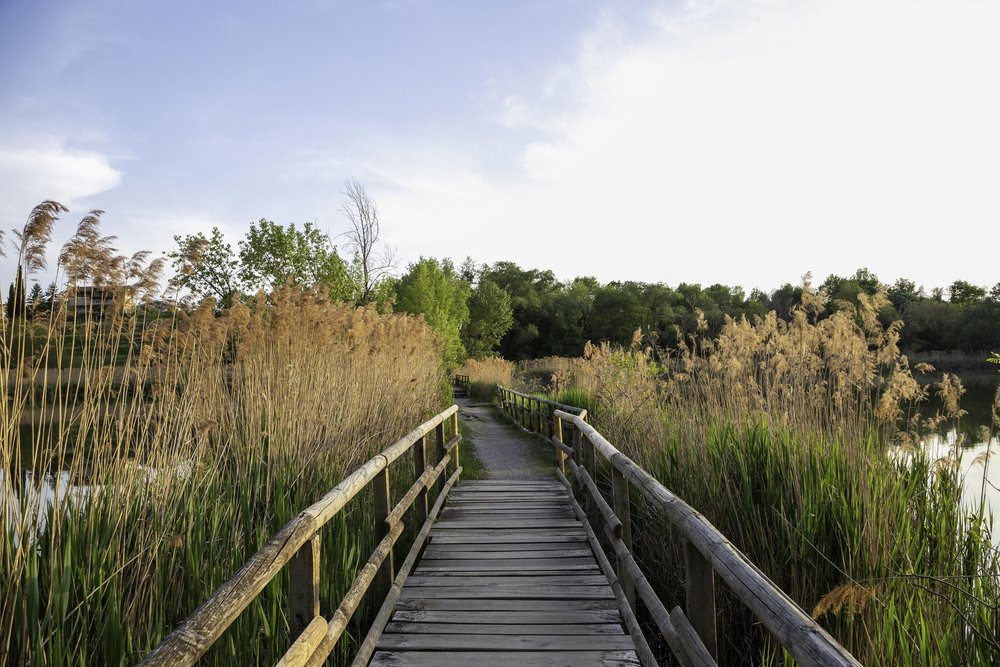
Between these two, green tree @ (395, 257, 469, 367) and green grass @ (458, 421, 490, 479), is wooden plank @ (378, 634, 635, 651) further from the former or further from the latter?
green tree @ (395, 257, 469, 367)

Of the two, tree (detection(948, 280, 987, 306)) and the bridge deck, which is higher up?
tree (detection(948, 280, 987, 306))

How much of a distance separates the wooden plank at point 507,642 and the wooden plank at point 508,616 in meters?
0.20

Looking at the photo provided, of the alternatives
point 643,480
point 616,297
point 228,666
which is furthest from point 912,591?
point 616,297

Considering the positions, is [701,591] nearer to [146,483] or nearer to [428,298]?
[146,483]

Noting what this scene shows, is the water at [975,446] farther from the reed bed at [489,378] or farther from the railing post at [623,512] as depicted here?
the reed bed at [489,378]

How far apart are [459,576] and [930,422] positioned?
11.1 ft

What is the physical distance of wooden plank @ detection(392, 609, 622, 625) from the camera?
358 centimetres

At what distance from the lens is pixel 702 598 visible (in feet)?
7.64

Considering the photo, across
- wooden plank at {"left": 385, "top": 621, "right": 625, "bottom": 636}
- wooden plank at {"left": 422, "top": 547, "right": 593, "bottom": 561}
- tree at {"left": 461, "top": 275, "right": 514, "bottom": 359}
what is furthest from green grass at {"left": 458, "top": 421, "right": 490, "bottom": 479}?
tree at {"left": 461, "top": 275, "right": 514, "bottom": 359}

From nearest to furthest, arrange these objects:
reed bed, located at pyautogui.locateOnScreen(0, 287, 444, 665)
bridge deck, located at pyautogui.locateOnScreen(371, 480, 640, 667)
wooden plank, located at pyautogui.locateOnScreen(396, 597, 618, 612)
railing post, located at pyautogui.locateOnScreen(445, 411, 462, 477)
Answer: reed bed, located at pyautogui.locateOnScreen(0, 287, 444, 665)
bridge deck, located at pyautogui.locateOnScreen(371, 480, 640, 667)
wooden plank, located at pyautogui.locateOnScreen(396, 597, 618, 612)
railing post, located at pyautogui.locateOnScreen(445, 411, 462, 477)

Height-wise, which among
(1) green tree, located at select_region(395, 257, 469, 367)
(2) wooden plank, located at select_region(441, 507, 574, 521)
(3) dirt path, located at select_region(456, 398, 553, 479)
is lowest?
(3) dirt path, located at select_region(456, 398, 553, 479)

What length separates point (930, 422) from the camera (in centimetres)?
392

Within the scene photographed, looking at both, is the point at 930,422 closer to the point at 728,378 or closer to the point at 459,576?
the point at 728,378

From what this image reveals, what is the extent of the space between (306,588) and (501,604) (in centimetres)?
174
